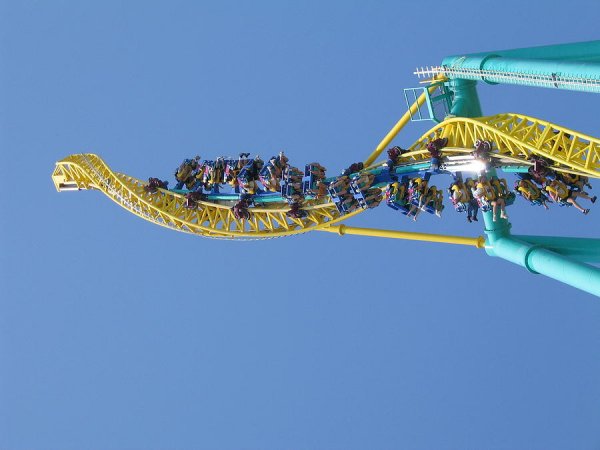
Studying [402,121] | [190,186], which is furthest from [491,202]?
[190,186]

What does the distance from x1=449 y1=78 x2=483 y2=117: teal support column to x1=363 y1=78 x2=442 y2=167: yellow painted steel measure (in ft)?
1.32

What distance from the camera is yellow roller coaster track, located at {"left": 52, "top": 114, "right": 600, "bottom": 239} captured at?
1970 cm

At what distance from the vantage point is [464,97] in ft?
74.3

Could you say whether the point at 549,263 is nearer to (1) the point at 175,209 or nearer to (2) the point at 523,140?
(2) the point at 523,140

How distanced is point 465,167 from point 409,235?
300 centimetres

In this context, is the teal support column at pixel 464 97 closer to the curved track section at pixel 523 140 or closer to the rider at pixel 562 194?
the curved track section at pixel 523 140

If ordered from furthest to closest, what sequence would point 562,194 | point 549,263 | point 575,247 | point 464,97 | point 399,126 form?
point 399,126, point 464,97, point 575,247, point 549,263, point 562,194

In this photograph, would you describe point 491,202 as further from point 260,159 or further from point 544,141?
point 260,159

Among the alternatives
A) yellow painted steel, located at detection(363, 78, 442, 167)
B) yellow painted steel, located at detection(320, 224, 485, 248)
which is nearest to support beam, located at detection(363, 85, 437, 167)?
yellow painted steel, located at detection(363, 78, 442, 167)

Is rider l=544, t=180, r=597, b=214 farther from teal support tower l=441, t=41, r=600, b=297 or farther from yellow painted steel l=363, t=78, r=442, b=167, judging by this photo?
yellow painted steel l=363, t=78, r=442, b=167

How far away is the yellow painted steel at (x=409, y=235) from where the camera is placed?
76.9 feet

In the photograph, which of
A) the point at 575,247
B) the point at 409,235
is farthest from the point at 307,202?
the point at 575,247

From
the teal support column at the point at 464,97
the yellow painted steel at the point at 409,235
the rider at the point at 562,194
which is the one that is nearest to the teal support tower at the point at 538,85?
the teal support column at the point at 464,97

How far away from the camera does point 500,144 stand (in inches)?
818
